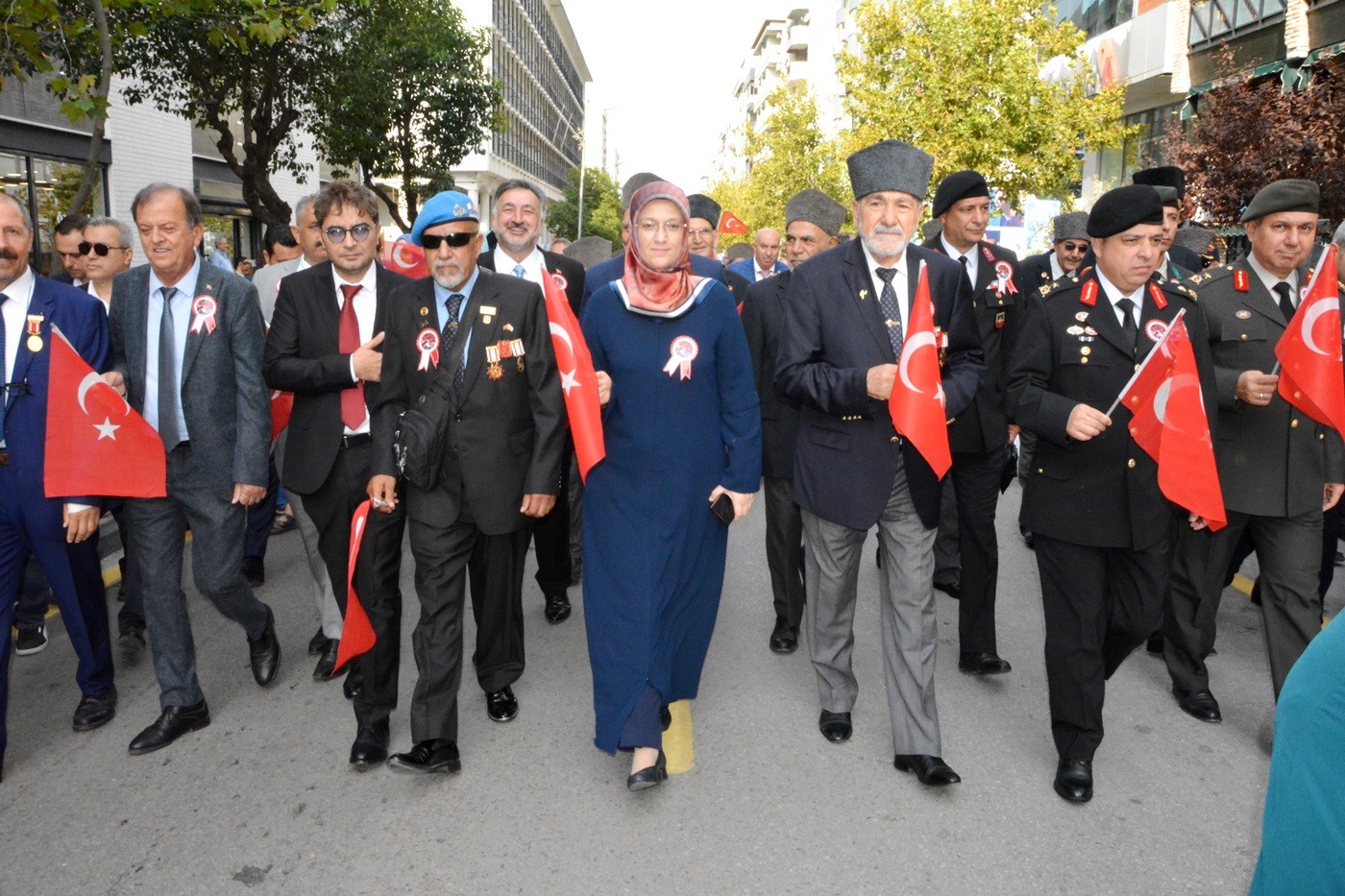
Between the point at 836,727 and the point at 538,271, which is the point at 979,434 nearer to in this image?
the point at 836,727

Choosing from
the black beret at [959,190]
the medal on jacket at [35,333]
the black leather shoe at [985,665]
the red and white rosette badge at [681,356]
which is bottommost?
the black leather shoe at [985,665]

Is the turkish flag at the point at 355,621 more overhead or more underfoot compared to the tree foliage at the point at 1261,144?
more underfoot

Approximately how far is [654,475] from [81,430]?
2.16 meters

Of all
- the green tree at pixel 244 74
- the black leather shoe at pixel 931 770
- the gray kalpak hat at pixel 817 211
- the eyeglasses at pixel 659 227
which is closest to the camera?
the eyeglasses at pixel 659 227

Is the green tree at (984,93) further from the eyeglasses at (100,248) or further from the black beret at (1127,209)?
the black beret at (1127,209)

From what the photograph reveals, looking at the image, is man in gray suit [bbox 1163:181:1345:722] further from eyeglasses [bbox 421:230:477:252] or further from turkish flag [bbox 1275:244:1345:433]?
eyeglasses [bbox 421:230:477:252]

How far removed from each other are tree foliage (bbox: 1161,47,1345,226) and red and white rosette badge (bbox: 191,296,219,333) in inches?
459

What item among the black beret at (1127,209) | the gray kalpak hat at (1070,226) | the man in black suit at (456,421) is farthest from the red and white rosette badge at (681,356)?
the gray kalpak hat at (1070,226)

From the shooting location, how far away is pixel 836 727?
14.6ft

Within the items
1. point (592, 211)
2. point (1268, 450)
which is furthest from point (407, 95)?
point (592, 211)

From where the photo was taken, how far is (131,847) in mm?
3561

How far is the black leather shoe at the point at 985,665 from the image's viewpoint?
5.24 m

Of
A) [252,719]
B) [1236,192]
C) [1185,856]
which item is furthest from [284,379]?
[1236,192]

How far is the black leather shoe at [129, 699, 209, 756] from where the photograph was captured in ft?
14.1
